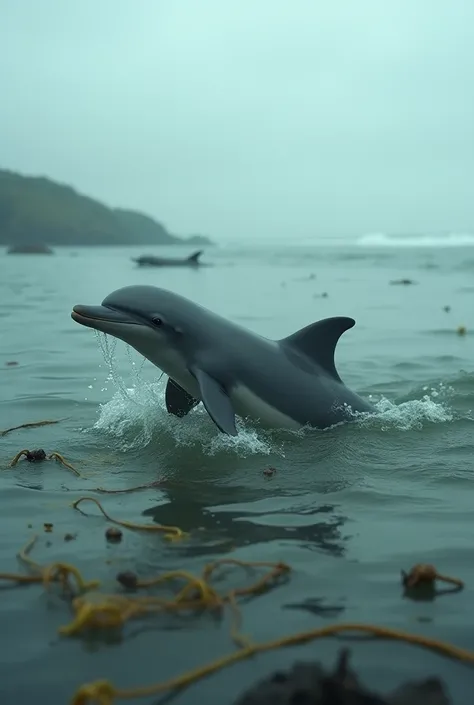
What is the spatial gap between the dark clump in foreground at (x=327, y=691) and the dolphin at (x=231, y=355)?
4.95m

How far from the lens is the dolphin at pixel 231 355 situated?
31.7ft

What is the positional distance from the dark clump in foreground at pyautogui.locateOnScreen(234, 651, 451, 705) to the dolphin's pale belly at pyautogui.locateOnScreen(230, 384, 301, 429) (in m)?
5.37

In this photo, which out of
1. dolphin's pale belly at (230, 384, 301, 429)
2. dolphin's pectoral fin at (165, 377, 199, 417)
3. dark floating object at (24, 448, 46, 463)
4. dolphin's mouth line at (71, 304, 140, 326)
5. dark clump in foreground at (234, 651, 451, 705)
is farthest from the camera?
dolphin's pectoral fin at (165, 377, 199, 417)

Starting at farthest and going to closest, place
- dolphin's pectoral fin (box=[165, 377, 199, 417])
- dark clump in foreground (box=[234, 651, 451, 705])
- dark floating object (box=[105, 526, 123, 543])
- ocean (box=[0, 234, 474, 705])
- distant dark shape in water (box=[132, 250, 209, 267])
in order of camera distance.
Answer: distant dark shape in water (box=[132, 250, 209, 267]), dolphin's pectoral fin (box=[165, 377, 199, 417]), dark floating object (box=[105, 526, 123, 543]), ocean (box=[0, 234, 474, 705]), dark clump in foreground (box=[234, 651, 451, 705])

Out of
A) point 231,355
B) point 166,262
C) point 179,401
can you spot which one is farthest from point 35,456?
point 166,262

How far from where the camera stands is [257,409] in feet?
32.5

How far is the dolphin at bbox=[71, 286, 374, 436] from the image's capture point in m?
9.65

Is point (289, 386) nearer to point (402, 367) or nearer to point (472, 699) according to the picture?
point (472, 699)

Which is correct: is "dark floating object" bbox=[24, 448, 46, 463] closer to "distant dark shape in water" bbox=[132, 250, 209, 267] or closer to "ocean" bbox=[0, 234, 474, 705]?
"ocean" bbox=[0, 234, 474, 705]

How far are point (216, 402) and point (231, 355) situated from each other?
32.8 inches

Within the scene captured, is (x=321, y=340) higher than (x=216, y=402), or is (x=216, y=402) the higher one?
(x=321, y=340)

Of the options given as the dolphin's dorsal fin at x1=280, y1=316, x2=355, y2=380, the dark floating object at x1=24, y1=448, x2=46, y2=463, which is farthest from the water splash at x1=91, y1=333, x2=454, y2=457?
the dark floating object at x1=24, y1=448, x2=46, y2=463

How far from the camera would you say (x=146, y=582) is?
5508mm

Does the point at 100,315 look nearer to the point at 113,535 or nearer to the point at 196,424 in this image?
the point at 196,424
